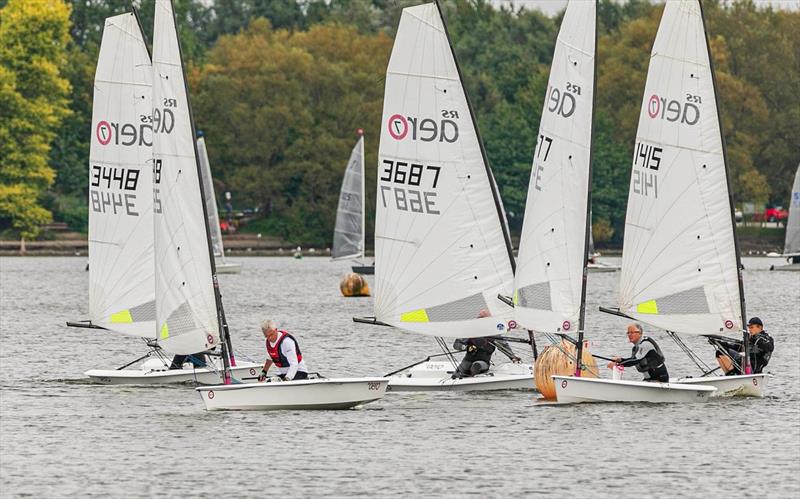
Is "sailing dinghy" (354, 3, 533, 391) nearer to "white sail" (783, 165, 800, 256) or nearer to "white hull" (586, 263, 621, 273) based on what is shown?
"white sail" (783, 165, 800, 256)

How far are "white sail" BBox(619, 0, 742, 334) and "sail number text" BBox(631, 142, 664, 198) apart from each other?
0.07 ft

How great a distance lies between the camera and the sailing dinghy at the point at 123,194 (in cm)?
4166

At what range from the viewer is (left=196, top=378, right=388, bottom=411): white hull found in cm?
3412

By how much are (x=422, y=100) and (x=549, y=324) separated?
5497 mm

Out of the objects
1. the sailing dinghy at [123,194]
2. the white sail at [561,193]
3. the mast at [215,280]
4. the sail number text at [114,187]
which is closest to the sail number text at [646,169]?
the white sail at [561,193]

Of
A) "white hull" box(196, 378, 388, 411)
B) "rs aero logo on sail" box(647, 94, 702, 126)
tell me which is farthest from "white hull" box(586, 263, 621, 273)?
"white hull" box(196, 378, 388, 411)

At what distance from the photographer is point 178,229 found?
119 ft

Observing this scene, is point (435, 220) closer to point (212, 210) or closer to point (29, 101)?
point (212, 210)

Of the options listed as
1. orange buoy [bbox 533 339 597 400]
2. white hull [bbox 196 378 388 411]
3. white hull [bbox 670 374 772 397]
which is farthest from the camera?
white hull [bbox 670 374 772 397]

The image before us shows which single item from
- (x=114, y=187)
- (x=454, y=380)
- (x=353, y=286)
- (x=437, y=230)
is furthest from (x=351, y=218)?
(x=454, y=380)

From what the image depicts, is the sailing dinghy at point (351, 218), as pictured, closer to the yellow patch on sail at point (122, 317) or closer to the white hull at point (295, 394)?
the yellow patch on sail at point (122, 317)

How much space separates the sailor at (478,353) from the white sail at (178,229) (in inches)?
222

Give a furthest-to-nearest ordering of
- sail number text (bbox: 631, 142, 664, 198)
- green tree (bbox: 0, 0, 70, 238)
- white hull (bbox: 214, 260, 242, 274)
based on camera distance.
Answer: green tree (bbox: 0, 0, 70, 238) < white hull (bbox: 214, 260, 242, 274) < sail number text (bbox: 631, 142, 664, 198)

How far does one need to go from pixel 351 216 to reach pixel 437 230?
2470 inches
